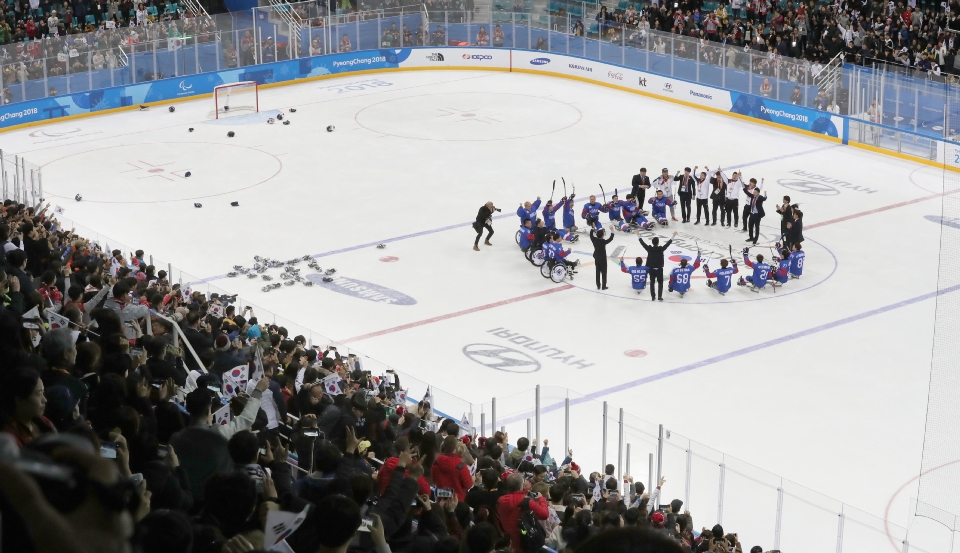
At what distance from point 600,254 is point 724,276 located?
2245 mm

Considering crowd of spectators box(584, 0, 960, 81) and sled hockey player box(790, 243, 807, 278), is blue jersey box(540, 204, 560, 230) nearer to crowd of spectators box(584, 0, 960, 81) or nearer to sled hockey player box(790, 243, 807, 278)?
sled hockey player box(790, 243, 807, 278)

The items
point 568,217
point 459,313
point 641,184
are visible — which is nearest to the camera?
point 459,313

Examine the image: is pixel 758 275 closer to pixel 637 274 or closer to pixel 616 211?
→ pixel 637 274

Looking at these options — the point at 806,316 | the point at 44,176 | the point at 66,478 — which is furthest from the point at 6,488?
the point at 44,176

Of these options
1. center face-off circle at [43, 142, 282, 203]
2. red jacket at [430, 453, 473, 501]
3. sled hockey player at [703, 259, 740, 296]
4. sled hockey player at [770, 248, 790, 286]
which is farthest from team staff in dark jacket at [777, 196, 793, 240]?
red jacket at [430, 453, 473, 501]

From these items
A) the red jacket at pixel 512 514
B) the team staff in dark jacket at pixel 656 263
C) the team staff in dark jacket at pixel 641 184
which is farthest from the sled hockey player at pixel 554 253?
the red jacket at pixel 512 514

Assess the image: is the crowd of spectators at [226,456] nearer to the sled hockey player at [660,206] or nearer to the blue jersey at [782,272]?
the blue jersey at [782,272]

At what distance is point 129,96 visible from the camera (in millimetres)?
35062

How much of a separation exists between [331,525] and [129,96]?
32.8m

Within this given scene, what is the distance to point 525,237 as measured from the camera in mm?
22969

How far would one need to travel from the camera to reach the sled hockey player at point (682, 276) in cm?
2114

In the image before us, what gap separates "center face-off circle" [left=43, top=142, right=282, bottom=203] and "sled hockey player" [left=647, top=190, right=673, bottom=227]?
9.49 metres

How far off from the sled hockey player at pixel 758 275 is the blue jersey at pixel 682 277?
1.05 metres

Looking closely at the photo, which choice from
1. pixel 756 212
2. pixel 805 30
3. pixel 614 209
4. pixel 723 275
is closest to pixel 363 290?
pixel 614 209
